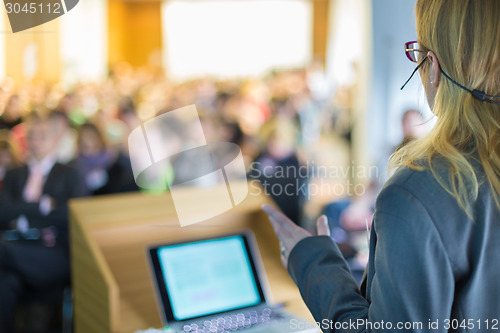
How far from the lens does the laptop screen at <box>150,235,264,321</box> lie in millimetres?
1423

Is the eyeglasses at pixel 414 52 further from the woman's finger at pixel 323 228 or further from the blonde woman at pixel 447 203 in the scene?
the woman's finger at pixel 323 228

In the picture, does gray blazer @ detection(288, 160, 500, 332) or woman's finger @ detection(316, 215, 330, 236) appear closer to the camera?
gray blazer @ detection(288, 160, 500, 332)

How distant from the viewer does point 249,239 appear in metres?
1.58

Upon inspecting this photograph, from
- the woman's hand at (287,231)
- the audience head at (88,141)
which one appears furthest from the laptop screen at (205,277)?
the audience head at (88,141)

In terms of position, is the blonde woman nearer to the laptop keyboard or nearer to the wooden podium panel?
the laptop keyboard

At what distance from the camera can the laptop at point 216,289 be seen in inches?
55.2

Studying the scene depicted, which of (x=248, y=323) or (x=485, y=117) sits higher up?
(x=485, y=117)

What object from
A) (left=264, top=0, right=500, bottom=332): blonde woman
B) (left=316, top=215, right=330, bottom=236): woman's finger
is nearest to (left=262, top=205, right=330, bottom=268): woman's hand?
(left=316, top=215, right=330, bottom=236): woman's finger

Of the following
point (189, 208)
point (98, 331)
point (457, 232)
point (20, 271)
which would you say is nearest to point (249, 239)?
point (189, 208)

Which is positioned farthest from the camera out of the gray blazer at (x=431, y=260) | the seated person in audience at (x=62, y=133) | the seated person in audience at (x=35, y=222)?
the seated person in audience at (x=62, y=133)

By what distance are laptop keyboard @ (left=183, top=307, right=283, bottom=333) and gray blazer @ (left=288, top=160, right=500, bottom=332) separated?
0.74 m

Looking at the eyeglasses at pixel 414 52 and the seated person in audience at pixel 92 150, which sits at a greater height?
the eyeglasses at pixel 414 52

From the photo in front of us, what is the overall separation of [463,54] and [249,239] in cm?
99

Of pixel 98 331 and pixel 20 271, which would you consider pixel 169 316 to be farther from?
pixel 20 271
